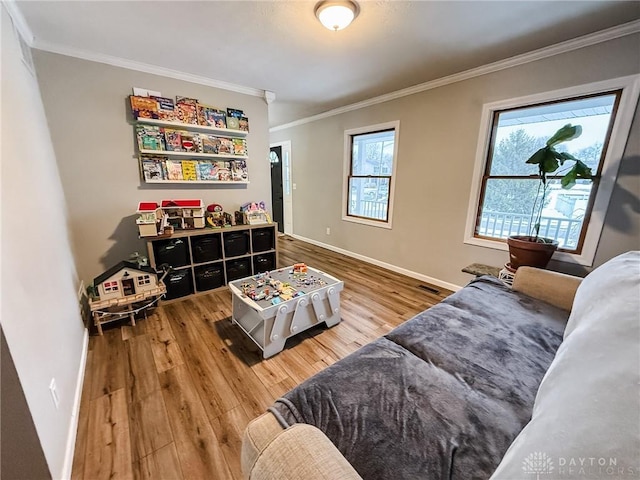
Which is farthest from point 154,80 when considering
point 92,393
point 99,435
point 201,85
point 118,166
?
point 99,435

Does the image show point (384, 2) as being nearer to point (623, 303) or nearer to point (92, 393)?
point (623, 303)

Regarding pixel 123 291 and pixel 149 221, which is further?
pixel 149 221

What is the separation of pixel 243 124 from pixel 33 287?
8.39 ft

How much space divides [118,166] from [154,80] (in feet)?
3.15

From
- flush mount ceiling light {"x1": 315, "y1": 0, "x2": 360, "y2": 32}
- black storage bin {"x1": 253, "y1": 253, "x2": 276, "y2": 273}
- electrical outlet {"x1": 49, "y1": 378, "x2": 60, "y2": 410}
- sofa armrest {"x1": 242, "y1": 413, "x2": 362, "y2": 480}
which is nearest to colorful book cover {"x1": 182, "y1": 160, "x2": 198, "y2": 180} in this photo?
black storage bin {"x1": 253, "y1": 253, "x2": 276, "y2": 273}

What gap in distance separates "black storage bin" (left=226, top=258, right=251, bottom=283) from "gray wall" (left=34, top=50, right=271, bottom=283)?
3.06 ft

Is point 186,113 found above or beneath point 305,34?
beneath

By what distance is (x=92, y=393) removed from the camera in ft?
4.90

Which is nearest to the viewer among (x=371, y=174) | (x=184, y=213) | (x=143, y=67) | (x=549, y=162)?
(x=549, y=162)

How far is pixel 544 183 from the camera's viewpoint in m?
2.07

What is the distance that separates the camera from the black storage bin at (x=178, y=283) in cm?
254

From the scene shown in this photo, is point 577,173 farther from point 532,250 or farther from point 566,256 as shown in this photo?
point 566,256

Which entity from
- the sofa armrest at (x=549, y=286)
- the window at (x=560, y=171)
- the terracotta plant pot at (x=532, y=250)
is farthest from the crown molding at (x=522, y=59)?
the sofa armrest at (x=549, y=286)

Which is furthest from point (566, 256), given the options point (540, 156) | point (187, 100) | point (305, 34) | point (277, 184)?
point (277, 184)
